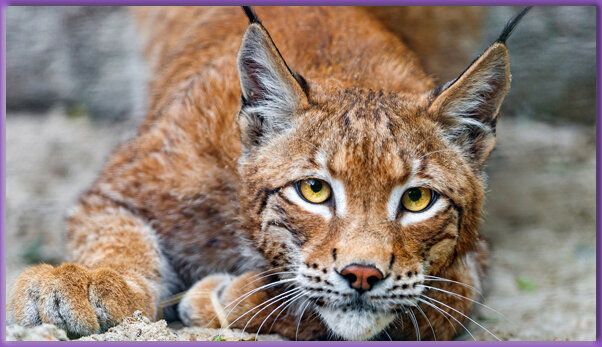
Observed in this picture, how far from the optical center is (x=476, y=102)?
4.16m

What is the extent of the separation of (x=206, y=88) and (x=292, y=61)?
687 mm

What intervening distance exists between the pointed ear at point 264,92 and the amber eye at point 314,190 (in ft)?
1.50

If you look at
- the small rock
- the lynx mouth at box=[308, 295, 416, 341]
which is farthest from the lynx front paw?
the lynx mouth at box=[308, 295, 416, 341]

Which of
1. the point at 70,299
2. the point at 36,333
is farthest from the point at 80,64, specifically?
the point at 36,333

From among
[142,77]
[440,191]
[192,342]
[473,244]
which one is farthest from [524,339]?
[142,77]

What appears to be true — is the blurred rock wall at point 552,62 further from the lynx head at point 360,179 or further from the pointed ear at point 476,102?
the lynx head at point 360,179

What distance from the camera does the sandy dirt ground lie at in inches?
249

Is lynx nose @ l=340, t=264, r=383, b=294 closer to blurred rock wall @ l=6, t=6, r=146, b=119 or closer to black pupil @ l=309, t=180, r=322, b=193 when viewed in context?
black pupil @ l=309, t=180, r=322, b=193

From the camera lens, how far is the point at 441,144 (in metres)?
4.13

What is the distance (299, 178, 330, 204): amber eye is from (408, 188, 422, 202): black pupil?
45cm

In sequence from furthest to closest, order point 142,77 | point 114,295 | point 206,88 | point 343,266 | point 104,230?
1. point 142,77
2. point 206,88
3. point 104,230
4. point 114,295
5. point 343,266

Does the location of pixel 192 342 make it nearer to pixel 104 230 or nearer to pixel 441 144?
pixel 104 230

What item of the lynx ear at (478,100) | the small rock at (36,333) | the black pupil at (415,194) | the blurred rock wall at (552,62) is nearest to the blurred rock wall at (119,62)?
the blurred rock wall at (552,62)

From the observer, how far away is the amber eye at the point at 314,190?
12.6ft
